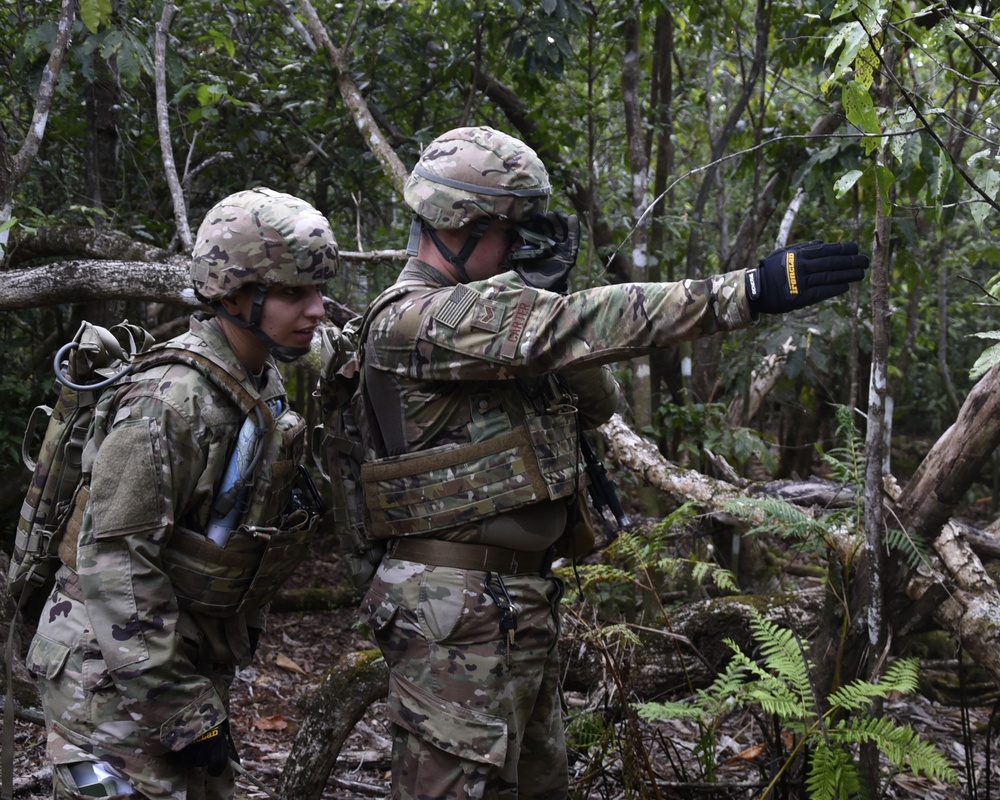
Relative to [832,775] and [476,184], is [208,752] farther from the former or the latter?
[832,775]

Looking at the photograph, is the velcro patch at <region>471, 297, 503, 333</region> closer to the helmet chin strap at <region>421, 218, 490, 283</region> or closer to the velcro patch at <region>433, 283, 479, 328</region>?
the velcro patch at <region>433, 283, 479, 328</region>

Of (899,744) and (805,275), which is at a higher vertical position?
(805,275)

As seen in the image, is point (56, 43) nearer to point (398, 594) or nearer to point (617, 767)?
point (398, 594)

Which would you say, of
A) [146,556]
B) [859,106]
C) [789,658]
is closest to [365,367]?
[146,556]

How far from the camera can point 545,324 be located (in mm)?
2311

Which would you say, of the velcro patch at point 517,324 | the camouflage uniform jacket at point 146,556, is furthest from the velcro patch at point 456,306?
the camouflage uniform jacket at point 146,556

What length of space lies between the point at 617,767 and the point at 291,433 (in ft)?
7.45

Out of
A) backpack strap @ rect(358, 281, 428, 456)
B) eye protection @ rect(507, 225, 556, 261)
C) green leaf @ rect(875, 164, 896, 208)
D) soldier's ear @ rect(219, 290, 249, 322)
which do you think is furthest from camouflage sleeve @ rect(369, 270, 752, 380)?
green leaf @ rect(875, 164, 896, 208)

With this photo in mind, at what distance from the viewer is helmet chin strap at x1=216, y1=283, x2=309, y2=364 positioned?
2432 mm

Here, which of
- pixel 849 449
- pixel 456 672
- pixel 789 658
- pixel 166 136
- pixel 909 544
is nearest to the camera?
pixel 456 672

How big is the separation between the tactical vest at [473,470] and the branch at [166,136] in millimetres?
2228

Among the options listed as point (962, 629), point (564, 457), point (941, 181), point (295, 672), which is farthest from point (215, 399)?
point (295, 672)

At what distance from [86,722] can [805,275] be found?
Result: 2.01 m

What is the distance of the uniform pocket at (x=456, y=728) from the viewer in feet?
8.06
